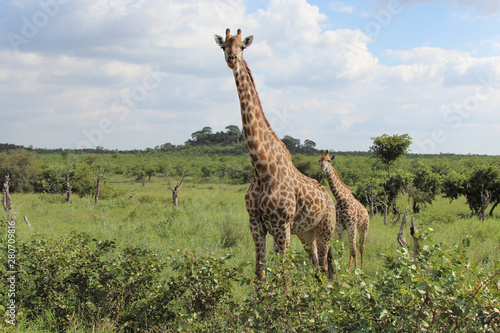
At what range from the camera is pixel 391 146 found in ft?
76.2

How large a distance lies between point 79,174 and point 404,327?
1191 inches

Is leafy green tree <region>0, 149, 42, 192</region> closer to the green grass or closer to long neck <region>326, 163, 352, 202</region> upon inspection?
the green grass

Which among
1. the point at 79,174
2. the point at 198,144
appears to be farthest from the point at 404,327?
the point at 198,144

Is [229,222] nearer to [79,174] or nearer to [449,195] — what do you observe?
[449,195]

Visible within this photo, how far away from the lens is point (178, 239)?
1125cm

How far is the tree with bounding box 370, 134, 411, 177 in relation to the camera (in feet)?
75.7

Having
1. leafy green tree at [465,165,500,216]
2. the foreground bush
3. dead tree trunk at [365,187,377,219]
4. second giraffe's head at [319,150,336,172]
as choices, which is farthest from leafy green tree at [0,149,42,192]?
leafy green tree at [465,165,500,216]

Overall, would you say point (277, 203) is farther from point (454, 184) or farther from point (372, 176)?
point (454, 184)

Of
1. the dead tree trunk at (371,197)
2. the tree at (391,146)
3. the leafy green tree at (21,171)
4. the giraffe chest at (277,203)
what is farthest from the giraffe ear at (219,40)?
the leafy green tree at (21,171)

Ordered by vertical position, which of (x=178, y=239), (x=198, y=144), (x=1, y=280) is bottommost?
(x=178, y=239)

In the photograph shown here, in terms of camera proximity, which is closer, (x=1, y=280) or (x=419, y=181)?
(x=1, y=280)

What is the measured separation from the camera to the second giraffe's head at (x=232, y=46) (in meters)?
3.87

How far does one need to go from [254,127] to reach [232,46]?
95cm

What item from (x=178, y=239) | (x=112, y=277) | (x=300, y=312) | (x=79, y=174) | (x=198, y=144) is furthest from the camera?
(x=198, y=144)
